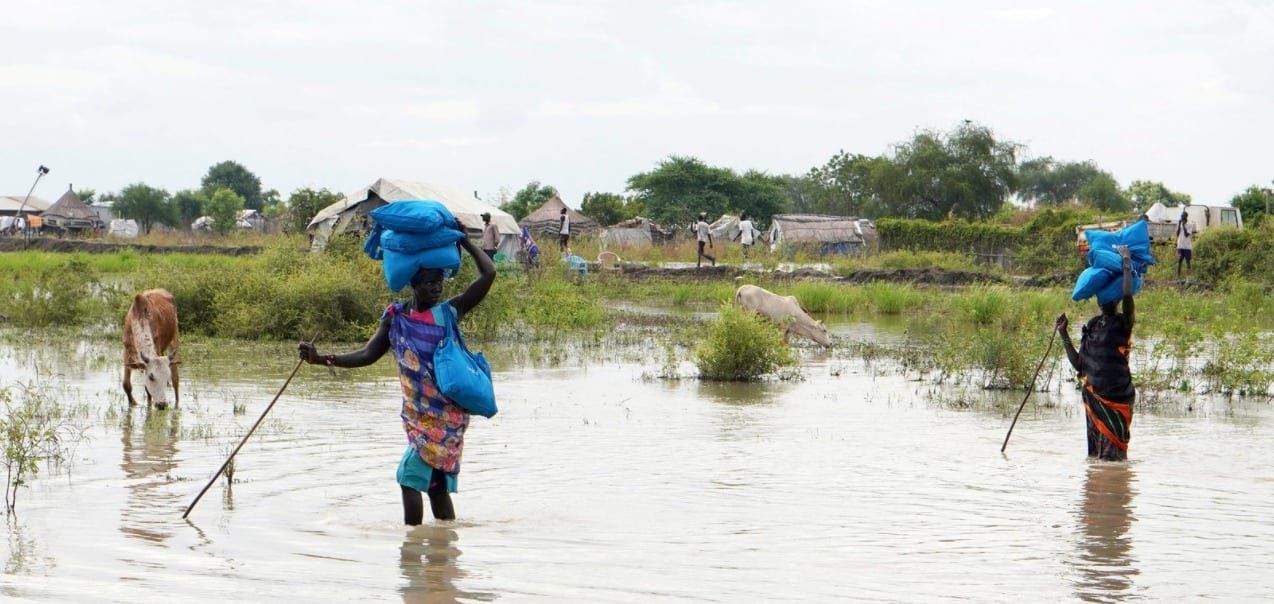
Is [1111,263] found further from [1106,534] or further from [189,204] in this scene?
[189,204]

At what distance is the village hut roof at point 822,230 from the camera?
4372cm

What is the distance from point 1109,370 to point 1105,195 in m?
75.5

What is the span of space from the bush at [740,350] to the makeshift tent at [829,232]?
29.2 metres

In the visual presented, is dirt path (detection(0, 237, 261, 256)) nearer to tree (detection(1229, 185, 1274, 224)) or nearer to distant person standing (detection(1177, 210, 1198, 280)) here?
distant person standing (detection(1177, 210, 1198, 280))

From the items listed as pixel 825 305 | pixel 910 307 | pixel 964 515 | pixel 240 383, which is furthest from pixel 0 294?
pixel 964 515

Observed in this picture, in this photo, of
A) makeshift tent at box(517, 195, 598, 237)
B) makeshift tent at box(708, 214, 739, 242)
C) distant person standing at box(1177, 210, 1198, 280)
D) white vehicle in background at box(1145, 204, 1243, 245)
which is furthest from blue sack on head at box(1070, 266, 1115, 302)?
makeshift tent at box(708, 214, 739, 242)

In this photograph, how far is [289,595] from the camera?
5.30m

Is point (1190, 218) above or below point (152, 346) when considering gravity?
above

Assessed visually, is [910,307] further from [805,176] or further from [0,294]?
[805,176]

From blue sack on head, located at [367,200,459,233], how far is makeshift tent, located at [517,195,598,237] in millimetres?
37360

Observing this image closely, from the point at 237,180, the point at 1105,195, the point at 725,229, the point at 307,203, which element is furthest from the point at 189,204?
the point at 1105,195

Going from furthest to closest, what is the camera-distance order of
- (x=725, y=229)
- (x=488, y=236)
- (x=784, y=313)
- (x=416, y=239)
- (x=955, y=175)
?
(x=955, y=175) → (x=725, y=229) → (x=488, y=236) → (x=784, y=313) → (x=416, y=239)

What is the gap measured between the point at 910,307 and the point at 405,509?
18989mm

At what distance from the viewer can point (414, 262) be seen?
6039 mm
